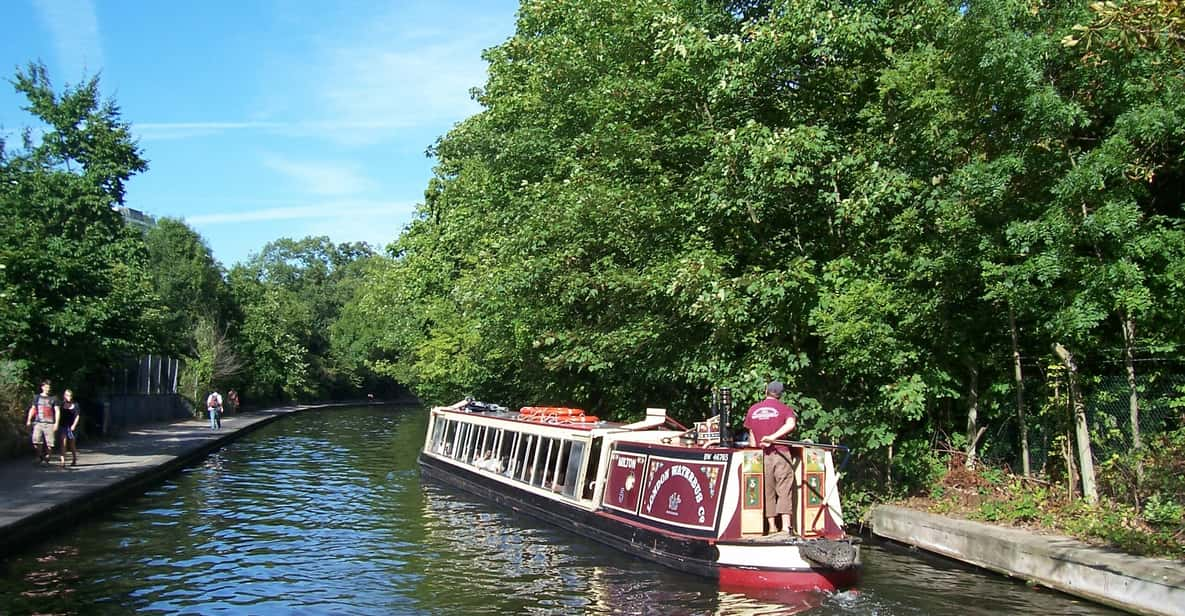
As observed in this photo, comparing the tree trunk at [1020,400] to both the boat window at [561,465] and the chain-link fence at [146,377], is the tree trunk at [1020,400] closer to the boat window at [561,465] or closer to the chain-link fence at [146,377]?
the boat window at [561,465]

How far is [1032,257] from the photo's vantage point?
1235cm

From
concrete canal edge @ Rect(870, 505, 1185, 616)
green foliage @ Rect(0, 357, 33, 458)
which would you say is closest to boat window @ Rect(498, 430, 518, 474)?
concrete canal edge @ Rect(870, 505, 1185, 616)

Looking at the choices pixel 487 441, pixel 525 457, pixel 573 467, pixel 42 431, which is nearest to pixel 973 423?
pixel 573 467

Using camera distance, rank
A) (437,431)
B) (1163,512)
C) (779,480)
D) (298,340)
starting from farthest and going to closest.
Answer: (298,340) → (437,431) → (779,480) → (1163,512)

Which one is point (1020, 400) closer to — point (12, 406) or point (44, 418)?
point (44, 418)

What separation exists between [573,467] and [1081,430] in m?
7.73

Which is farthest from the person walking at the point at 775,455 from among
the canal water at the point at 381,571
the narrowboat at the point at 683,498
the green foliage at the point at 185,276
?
the green foliage at the point at 185,276

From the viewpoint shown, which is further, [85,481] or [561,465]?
[85,481]

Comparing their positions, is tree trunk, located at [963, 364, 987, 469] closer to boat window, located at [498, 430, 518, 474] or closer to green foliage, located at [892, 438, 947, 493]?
green foliage, located at [892, 438, 947, 493]

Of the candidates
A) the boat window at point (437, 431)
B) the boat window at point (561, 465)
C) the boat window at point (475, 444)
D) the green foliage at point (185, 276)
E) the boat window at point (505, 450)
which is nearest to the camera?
the boat window at point (561, 465)

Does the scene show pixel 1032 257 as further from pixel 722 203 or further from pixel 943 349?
pixel 722 203

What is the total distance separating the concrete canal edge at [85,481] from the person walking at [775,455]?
33.2ft

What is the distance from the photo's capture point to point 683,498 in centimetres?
1301

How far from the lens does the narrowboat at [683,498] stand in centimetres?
1162
